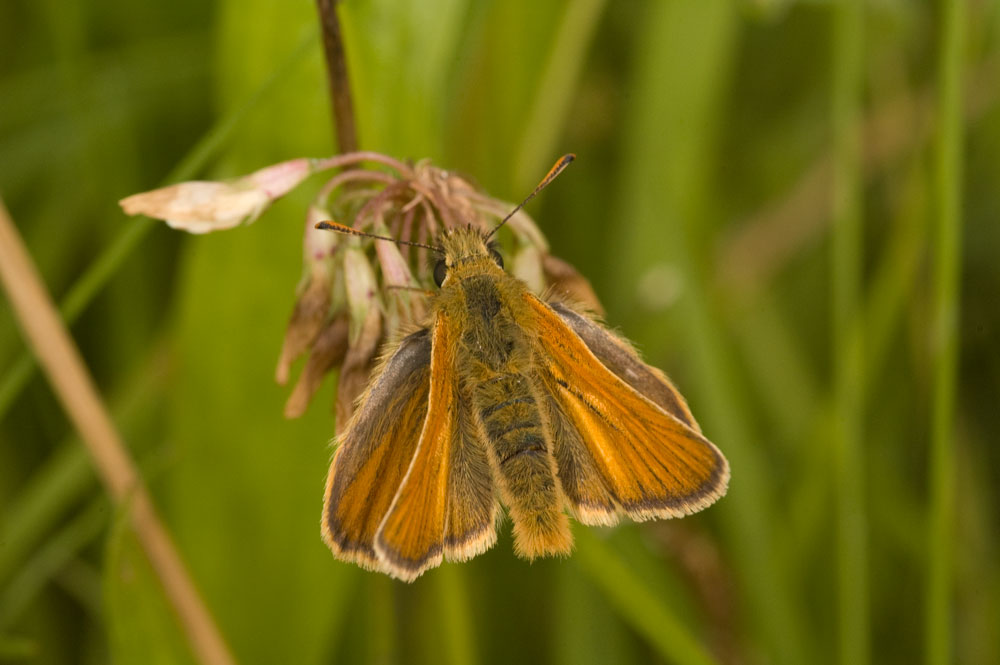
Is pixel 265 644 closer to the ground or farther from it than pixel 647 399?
closer to the ground

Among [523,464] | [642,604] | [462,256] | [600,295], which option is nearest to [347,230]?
[462,256]

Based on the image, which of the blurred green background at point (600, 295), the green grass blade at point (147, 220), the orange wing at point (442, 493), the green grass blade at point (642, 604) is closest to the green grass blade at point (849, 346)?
the blurred green background at point (600, 295)

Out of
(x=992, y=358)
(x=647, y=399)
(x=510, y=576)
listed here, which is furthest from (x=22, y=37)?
(x=992, y=358)

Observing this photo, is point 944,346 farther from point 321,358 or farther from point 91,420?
point 91,420

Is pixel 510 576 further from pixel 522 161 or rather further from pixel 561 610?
pixel 522 161

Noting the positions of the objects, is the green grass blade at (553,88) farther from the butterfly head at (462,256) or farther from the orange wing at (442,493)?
the orange wing at (442,493)

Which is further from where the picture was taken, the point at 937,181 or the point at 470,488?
the point at 937,181

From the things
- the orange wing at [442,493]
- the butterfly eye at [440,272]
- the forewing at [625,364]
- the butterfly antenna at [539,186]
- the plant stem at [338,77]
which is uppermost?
the plant stem at [338,77]
